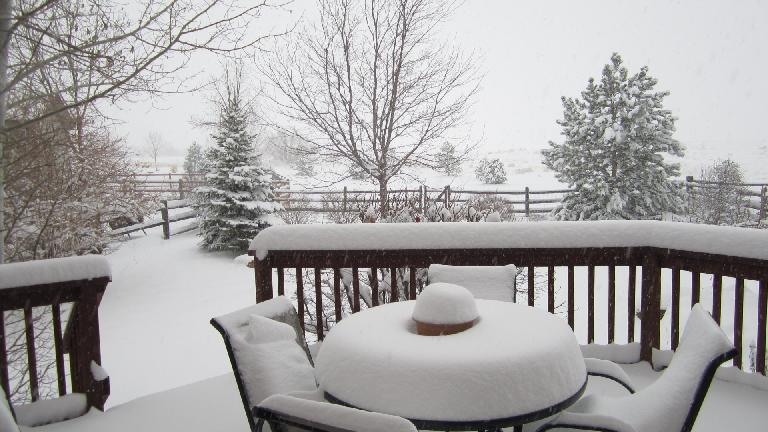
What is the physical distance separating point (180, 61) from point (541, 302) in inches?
277

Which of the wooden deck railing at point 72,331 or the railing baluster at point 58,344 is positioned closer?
the wooden deck railing at point 72,331

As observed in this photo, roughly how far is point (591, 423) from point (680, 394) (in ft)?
0.94

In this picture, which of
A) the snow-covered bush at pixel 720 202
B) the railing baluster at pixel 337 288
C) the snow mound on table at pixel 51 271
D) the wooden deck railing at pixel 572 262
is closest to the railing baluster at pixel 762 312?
the wooden deck railing at pixel 572 262

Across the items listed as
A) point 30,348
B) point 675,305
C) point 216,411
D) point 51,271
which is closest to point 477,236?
point 675,305

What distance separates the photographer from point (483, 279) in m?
2.90

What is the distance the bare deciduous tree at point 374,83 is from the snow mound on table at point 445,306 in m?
8.40

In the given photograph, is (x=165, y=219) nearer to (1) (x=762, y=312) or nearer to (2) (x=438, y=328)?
(2) (x=438, y=328)

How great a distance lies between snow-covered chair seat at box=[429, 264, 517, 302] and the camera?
9.28ft

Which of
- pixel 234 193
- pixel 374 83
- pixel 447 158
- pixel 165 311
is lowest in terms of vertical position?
pixel 165 311

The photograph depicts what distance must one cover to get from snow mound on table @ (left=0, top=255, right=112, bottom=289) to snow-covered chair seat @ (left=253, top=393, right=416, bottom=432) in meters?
1.99

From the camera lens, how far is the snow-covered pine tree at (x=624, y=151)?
12336 millimetres

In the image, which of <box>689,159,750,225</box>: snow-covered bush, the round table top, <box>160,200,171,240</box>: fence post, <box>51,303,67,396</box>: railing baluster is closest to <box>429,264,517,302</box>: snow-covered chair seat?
the round table top

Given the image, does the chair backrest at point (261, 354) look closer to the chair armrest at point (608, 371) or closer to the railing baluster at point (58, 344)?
the chair armrest at point (608, 371)

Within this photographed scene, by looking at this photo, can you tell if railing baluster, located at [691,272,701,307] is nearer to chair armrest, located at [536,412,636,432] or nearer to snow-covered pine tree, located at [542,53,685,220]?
chair armrest, located at [536,412,636,432]
